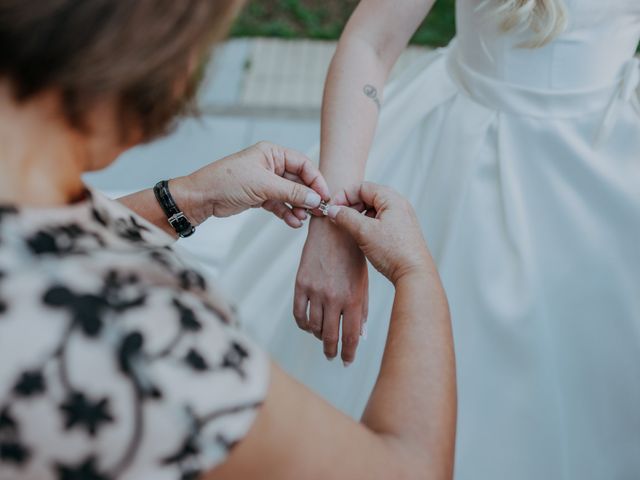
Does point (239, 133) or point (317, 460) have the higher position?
point (317, 460)

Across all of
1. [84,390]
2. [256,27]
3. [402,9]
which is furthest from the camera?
[256,27]

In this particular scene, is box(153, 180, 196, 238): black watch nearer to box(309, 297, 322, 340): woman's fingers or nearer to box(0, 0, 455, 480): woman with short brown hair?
→ box(309, 297, 322, 340): woman's fingers

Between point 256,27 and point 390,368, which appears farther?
point 256,27

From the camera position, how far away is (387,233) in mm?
1087

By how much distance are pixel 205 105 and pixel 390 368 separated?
260cm

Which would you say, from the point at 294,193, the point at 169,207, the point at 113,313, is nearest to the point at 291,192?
the point at 294,193

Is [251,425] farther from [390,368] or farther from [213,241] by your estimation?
[213,241]

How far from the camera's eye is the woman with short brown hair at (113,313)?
54 cm

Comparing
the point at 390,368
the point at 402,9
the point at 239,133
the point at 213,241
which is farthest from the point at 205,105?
the point at 390,368

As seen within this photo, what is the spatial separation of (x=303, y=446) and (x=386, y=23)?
3.32ft

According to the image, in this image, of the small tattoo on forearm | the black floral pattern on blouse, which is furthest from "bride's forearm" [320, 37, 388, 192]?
the black floral pattern on blouse

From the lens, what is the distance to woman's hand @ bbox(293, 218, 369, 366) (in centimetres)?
122

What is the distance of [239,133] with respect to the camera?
9.77ft

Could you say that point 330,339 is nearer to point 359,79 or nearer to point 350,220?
point 350,220
